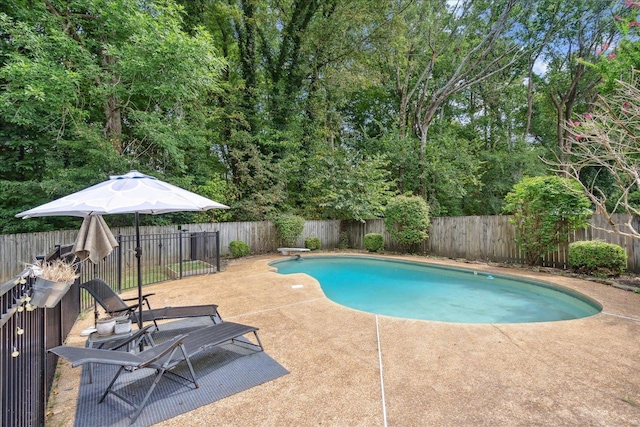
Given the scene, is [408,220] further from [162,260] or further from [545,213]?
[162,260]

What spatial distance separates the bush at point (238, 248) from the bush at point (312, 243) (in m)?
2.82

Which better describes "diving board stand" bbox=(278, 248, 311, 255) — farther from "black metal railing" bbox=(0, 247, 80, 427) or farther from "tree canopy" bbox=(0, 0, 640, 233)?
"black metal railing" bbox=(0, 247, 80, 427)

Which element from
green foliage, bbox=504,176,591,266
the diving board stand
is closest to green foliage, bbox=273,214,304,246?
the diving board stand

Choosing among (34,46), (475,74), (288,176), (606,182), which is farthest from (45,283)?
(475,74)

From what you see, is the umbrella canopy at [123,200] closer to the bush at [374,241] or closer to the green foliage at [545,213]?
the green foliage at [545,213]

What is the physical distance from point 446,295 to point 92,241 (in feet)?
22.3

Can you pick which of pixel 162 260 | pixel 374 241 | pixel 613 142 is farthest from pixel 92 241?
pixel 374 241

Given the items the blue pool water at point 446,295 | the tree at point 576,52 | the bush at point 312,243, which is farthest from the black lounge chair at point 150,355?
the tree at point 576,52

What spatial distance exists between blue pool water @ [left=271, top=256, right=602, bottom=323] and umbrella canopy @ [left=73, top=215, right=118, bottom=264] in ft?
14.7

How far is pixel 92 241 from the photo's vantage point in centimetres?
358

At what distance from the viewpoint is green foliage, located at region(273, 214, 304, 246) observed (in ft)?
42.5

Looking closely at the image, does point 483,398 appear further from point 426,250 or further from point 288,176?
point 288,176

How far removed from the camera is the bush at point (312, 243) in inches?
534

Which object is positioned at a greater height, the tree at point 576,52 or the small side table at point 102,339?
the tree at point 576,52
